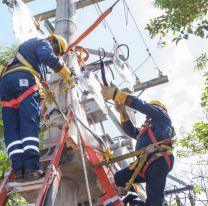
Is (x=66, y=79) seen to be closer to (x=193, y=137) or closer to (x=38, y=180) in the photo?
(x=38, y=180)

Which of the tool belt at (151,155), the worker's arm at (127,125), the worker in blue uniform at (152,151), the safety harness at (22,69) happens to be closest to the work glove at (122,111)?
the worker's arm at (127,125)

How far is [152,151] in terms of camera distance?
393cm

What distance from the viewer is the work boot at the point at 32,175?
3017 mm

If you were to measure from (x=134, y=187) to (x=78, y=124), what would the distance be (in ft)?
3.86

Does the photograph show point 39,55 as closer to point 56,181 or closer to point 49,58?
point 49,58

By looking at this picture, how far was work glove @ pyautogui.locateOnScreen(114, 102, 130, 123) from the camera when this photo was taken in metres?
4.63

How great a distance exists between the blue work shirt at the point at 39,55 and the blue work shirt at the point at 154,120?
0.90m

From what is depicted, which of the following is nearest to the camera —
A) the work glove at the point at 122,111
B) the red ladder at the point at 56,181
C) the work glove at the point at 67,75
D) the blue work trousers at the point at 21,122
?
the red ladder at the point at 56,181

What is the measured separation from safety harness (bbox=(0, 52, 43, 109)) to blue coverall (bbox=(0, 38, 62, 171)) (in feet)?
0.09

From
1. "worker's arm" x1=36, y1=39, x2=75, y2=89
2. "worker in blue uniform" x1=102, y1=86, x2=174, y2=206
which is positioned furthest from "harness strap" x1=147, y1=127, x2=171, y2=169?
"worker's arm" x1=36, y1=39, x2=75, y2=89

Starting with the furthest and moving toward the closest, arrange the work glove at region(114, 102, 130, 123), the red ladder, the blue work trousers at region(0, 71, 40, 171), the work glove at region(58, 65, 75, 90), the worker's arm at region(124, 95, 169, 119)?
the work glove at region(114, 102, 130, 123) → the worker's arm at region(124, 95, 169, 119) → the work glove at region(58, 65, 75, 90) → the blue work trousers at region(0, 71, 40, 171) → the red ladder

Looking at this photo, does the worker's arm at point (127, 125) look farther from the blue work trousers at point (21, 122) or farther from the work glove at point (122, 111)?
the blue work trousers at point (21, 122)

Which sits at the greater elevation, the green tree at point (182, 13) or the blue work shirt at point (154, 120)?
the green tree at point (182, 13)

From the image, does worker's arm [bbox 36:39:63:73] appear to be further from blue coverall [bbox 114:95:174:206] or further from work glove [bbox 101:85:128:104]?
blue coverall [bbox 114:95:174:206]
